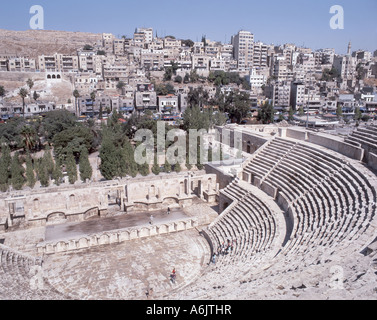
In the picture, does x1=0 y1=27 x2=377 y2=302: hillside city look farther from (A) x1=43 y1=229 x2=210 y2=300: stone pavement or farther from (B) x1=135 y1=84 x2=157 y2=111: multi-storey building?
(B) x1=135 y1=84 x2=157 y2=111: multi-storey building

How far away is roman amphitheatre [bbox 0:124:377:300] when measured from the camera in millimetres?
11680

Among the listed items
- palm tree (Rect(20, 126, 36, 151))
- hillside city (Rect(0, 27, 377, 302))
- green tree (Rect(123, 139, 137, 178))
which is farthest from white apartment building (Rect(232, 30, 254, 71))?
green tree (Rect(123, 139, 137, 178))

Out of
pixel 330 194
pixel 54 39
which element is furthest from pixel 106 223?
pixel 54 39

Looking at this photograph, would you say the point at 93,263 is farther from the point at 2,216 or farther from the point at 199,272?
the point at 2,216

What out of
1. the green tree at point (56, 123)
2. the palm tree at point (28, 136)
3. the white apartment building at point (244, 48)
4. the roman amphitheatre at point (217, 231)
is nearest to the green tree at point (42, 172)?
the roman amphitheatre at point (217, 231)

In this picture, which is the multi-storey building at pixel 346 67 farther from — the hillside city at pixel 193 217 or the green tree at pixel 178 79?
the hillside city at pixel 193 217

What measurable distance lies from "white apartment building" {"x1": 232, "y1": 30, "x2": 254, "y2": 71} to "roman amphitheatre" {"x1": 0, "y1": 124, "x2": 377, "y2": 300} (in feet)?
282

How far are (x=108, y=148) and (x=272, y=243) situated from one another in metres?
19.8

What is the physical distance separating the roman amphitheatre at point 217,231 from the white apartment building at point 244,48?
282 feet

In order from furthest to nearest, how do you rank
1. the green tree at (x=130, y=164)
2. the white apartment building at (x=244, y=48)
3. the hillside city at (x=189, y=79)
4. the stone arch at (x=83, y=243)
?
1. the white apartment building at (x=244, y=48)
2. the hillside city at (x=189, y=79)
3. the green tree at (x=130, y=164)
4. the stone arch at (x=83, y=243)

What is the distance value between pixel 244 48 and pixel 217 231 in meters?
99.5

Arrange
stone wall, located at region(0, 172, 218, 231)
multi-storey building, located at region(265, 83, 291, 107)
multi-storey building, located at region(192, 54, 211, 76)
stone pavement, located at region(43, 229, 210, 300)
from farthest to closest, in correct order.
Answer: multi-storey building, located at region(192, 54, 211, 76), multi-storey building, located at region(265, 83, 291, 107), stone wall, located at region(0, 172, 218, 231), stone pavement, located at region(43, 229, 210, 300)

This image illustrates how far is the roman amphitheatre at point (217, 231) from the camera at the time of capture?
11680mm

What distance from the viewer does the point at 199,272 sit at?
685 inches
